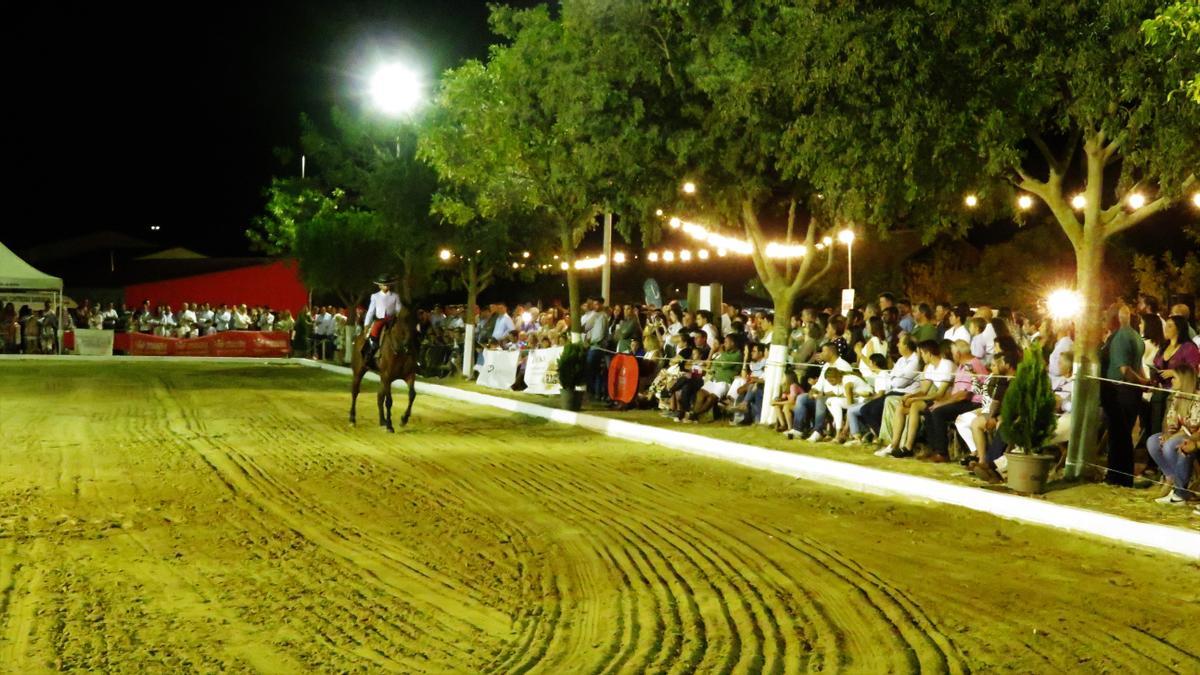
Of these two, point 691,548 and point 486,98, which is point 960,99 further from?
point 486,98

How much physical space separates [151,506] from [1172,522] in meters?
9.29

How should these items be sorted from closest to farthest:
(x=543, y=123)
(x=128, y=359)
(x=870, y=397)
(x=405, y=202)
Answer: (x=870, y=397) < (x=543, y=123) < (x=405, y=202) < (x=128, y=359)

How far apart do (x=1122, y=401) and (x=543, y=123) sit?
1269cm

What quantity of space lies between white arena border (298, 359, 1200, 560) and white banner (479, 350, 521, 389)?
22.5 feet

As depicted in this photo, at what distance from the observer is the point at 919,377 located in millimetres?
15094

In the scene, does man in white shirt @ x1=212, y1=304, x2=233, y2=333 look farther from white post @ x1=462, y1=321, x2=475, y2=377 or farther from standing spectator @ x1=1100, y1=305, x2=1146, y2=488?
standing spectator @ x1=1100, y1=305, x2=1146, y2=488

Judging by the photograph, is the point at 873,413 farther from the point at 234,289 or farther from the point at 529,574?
the point at 234,289

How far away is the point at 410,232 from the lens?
37562 millimetres

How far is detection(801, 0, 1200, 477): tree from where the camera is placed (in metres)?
11.9

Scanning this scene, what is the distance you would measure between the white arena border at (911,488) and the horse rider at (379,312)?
12.1 feet

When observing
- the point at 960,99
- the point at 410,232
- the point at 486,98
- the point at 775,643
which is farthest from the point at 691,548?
the point at 410,232

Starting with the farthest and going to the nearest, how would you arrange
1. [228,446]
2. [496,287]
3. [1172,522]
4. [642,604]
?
[496,287] → [228,446] → [1172,522] → [642,604]

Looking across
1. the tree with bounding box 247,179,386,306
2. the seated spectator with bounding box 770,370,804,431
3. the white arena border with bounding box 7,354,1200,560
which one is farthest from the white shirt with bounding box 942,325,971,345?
the tree with bounding box 247,179,386,306

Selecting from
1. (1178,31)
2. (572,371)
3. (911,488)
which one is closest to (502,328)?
(572,371)
